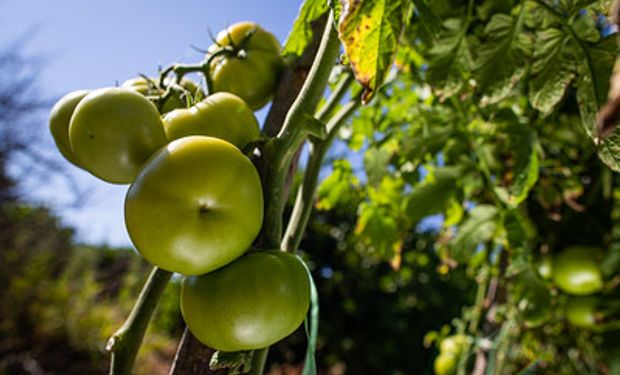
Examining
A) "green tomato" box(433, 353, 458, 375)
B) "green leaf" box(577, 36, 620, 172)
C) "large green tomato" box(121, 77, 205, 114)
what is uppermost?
"large green tomato" box(121, 77, 205, 114)

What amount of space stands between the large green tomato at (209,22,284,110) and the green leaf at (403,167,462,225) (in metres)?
0.33

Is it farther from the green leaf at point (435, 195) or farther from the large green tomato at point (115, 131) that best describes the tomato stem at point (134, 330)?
the green leaf at point (435, 195)

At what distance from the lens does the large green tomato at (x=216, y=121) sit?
39 cm

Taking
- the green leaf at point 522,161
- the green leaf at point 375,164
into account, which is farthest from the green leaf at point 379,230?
the green leaf at point 522,161

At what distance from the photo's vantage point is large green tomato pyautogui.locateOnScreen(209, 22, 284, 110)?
0.50m

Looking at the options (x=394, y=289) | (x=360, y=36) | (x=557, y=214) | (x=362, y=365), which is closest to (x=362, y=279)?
(x=394, y=289)

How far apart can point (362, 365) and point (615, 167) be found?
347 centimetres

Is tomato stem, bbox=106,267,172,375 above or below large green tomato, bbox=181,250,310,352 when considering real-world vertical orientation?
below

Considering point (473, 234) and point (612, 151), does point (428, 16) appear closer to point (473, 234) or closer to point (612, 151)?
point (612, 151)

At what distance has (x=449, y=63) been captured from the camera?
1.82 ft

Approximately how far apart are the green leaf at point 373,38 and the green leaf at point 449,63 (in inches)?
9.4

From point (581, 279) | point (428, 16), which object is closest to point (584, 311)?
point (581, 279)

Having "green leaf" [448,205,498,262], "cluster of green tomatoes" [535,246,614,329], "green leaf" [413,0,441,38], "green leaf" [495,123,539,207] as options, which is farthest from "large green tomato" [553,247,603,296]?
"green leaf" [413,0,441,38]

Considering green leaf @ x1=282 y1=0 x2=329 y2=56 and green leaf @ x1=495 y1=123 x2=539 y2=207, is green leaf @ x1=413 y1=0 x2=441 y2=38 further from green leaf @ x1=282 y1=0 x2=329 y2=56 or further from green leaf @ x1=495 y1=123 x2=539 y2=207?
green leaf @ x1=495 y1=123 x2=539 y2=207
